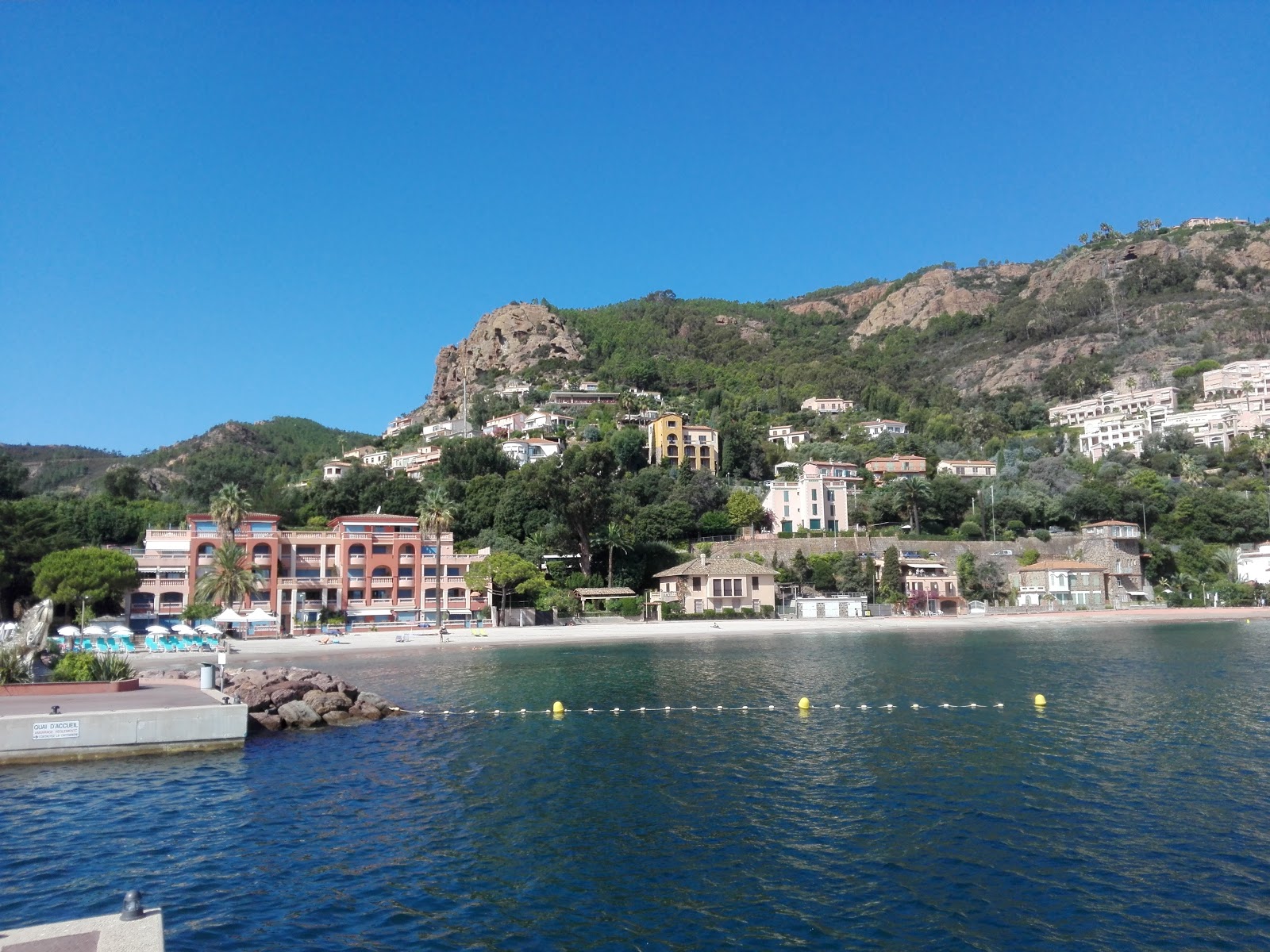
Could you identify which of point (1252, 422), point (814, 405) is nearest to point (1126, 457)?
point (1252, 422)

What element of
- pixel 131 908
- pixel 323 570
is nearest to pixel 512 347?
pixel 323 570

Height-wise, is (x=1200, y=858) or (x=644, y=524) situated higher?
(x=644, y=524)

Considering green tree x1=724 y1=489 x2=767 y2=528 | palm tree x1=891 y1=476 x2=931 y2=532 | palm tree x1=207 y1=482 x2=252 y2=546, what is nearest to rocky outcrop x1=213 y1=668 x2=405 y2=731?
palm tree x1=207 y1=482 x2=252 y2=546

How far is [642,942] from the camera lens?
11.5 metres

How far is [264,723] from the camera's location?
26.8 m

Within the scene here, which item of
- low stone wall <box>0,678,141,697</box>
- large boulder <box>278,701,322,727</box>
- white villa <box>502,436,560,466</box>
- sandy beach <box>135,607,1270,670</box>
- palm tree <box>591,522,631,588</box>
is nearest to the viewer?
low stone wall <box>0,678,141,697</box>

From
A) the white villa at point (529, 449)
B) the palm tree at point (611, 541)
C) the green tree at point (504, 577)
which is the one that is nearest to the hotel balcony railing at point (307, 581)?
the green tree at point (504, 577)

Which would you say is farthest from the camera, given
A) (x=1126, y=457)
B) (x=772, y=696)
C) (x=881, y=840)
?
(x=1126, y=457)

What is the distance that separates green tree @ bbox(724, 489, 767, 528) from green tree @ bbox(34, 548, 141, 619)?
55.0 meters

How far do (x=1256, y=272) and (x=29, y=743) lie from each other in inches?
9438

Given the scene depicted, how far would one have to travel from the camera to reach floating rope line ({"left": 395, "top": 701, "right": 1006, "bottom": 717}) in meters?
29.4

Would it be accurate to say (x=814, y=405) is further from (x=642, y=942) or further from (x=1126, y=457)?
(x=642, y=942)

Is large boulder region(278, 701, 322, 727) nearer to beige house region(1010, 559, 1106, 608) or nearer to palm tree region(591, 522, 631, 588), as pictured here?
palm tree region(591, 522, 631, 588)


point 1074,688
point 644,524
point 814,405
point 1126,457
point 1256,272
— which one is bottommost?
point 1074,688
